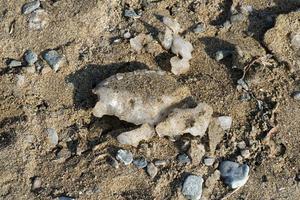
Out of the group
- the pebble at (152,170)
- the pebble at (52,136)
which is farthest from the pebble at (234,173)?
the pebble at (52,136)

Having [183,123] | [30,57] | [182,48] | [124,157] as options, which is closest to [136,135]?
[124,157]

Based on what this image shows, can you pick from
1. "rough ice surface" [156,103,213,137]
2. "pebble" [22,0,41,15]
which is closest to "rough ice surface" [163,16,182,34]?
"rough ice surface" [156,103,213,137]

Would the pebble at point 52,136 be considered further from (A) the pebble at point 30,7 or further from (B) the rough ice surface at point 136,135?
(A) the pebble at point 30,7

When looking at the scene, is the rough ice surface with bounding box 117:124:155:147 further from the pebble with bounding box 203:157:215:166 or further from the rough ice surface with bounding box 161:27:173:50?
the rough ice surface with bounding box 161:27:173:50

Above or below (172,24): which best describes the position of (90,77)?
below

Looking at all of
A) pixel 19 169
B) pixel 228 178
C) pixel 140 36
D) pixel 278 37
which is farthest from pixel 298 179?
pixel 19 169

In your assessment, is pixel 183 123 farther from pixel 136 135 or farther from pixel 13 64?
pixel 13 64

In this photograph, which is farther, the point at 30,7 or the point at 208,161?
the point at 30,7
